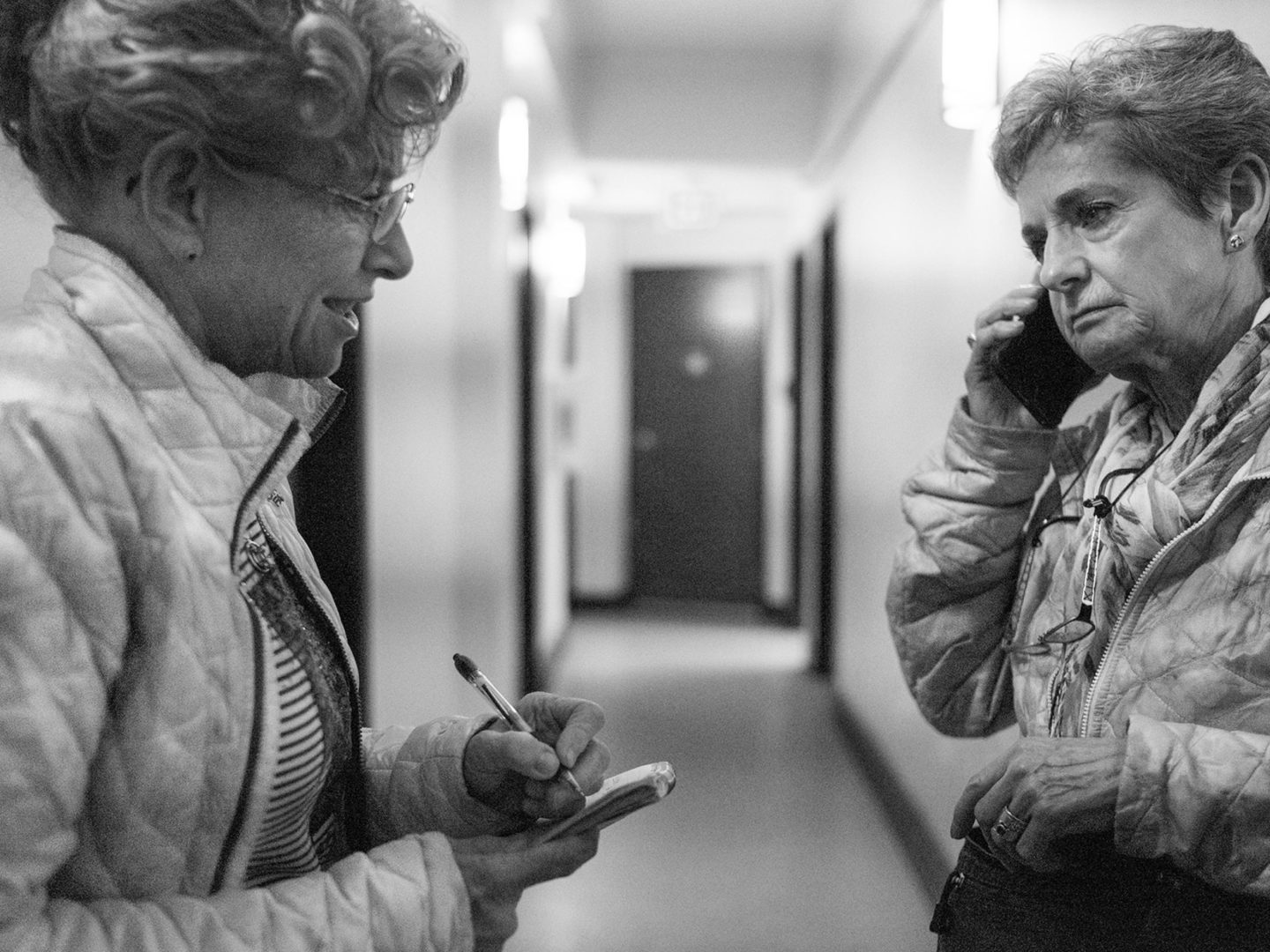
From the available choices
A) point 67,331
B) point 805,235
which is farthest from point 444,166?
point 805,235

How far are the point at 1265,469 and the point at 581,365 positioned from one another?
23.7ft

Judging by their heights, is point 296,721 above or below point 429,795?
above

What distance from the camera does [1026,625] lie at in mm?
1322

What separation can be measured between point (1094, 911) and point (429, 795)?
2.33 feet

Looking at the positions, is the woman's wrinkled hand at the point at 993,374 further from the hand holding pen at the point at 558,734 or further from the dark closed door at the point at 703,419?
the dark closed door at the point at 703,419

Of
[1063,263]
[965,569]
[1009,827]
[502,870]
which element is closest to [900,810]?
[965,569]

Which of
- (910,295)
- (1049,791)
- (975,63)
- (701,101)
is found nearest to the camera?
(1049,791)

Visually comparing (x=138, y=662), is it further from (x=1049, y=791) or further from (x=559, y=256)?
(x=559, y=256)

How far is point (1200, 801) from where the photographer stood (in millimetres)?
989

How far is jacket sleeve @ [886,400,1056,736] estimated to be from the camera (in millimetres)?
1354

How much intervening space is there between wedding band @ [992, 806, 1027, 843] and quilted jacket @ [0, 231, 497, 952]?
1.84ft

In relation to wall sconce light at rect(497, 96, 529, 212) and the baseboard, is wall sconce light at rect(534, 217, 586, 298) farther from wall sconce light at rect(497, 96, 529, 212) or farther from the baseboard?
the baseboard

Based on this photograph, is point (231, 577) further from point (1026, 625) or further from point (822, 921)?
point (822, 921)

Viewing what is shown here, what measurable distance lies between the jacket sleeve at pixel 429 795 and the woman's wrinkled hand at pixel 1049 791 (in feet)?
1.63
